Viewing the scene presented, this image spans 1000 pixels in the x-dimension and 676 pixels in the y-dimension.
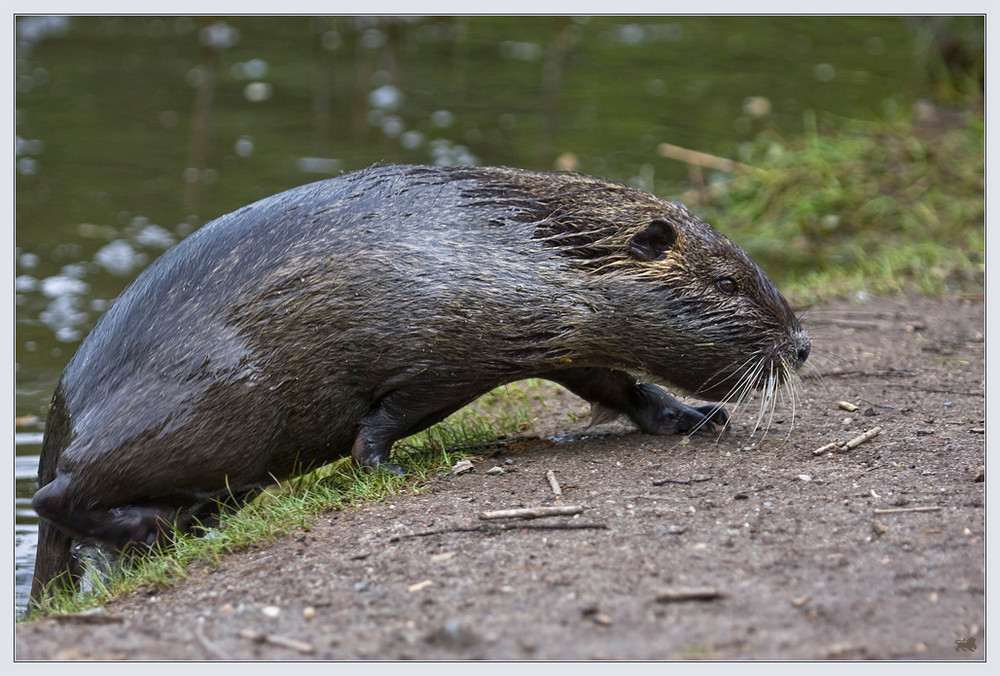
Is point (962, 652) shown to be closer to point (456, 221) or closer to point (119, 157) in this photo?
point (456, 221)

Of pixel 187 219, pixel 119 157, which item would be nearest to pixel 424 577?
pixel 187 219

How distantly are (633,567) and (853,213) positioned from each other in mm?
6874

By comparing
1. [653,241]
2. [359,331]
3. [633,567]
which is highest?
[653,241]

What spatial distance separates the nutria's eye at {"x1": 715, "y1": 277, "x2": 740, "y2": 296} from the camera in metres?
5.18

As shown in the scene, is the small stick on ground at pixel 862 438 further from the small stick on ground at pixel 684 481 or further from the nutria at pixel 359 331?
the small stick on ground at pixel 684 481

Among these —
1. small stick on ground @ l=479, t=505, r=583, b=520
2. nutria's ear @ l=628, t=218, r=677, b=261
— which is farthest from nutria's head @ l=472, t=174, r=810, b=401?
small stick on ground @ l=479, t=505, r=583, b=520

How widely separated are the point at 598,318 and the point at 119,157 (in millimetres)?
7797

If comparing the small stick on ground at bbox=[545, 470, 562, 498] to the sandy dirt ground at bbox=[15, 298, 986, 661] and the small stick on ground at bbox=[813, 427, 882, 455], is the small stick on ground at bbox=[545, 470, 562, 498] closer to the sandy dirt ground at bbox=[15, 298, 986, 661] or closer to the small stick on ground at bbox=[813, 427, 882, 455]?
the sandy dirt ground at bbox=[15, 298, 986, 661]

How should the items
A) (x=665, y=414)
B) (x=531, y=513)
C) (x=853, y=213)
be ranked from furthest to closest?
(x=853, y=213)
(x=665, y=414)
(x=531, y=513)

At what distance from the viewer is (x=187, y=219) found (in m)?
10.1

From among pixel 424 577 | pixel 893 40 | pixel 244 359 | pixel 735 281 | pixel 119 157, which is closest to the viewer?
pixel 424 577

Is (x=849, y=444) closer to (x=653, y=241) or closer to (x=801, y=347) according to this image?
(x=801, y=347)

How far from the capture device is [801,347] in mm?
5270

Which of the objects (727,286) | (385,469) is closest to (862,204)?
(727,286)
